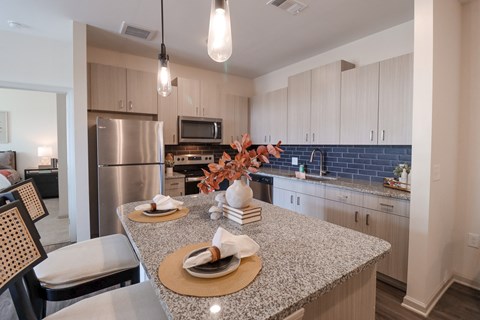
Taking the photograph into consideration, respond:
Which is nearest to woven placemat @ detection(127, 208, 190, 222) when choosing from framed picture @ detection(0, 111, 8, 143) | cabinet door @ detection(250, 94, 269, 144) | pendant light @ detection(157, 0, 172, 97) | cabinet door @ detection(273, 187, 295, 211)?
pendant light @ detection(157, 0, 172, 97)

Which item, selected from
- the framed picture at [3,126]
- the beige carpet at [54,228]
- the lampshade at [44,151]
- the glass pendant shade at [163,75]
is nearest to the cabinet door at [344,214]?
the glass pendant shade at [163,75]

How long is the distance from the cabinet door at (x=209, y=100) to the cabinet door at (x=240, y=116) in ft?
1.19

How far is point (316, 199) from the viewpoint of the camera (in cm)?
282

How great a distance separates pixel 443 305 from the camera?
1914 millimetres

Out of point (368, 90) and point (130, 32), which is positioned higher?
point (130, 32)

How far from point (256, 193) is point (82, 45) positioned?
2.92 metres

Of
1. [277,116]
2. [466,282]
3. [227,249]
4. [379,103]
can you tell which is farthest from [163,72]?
[466,282]

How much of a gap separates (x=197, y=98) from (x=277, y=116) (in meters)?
1.30

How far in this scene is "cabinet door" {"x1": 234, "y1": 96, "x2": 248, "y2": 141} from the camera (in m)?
4.22

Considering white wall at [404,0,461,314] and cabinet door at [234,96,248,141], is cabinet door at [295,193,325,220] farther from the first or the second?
cabinet door at [234,96,248,141]

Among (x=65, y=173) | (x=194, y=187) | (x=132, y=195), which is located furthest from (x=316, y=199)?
(x=65, y=173)

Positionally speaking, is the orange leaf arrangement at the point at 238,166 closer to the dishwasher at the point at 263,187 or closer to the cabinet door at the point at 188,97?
the dishwasher at the point at 263,187

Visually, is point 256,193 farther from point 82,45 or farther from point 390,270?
point 82,45

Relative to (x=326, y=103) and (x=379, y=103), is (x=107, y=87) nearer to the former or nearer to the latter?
(x=326, y=103)
